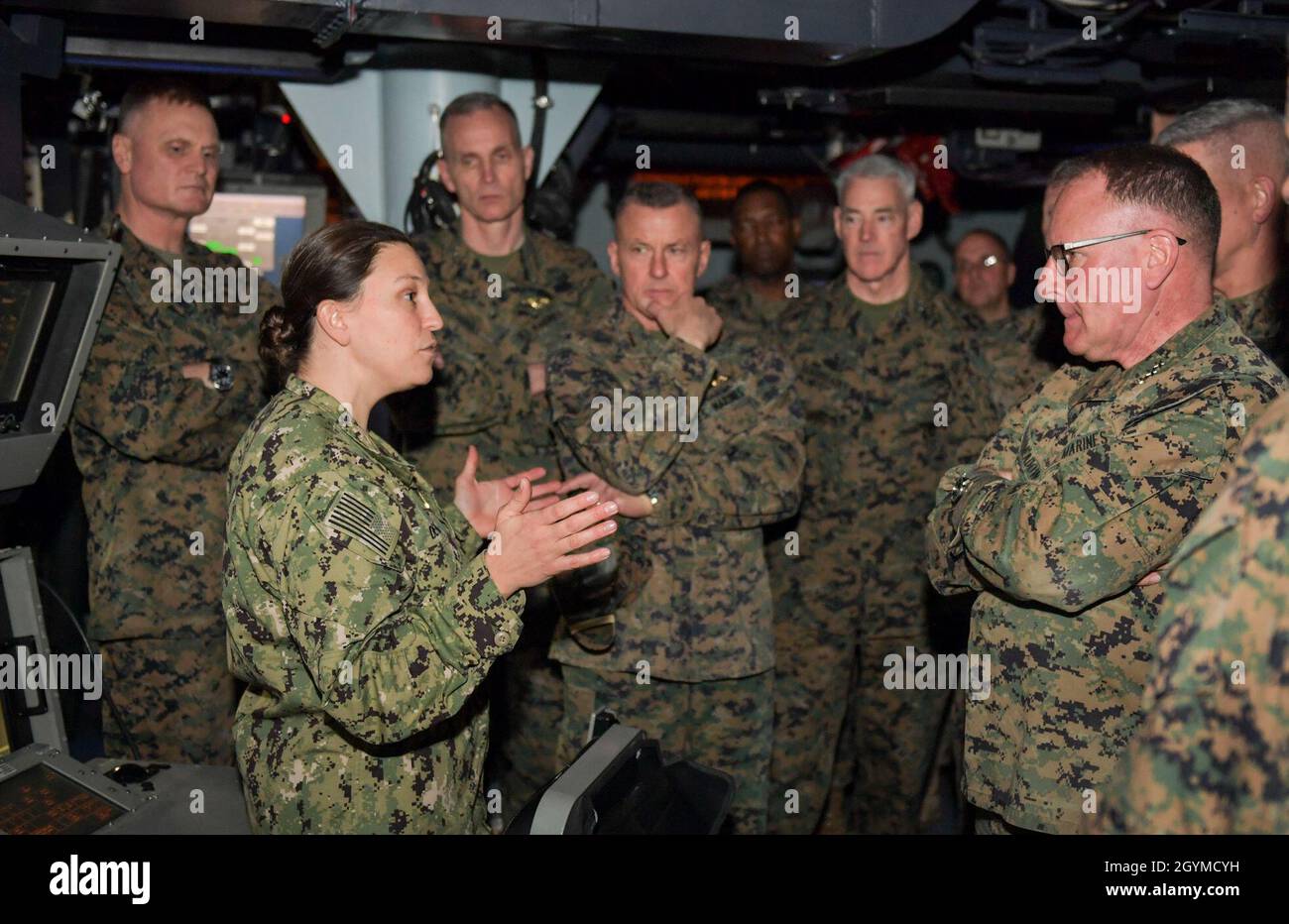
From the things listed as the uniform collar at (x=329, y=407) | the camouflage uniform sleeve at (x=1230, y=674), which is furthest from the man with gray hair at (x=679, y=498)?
the camouflage uniform sleeve at (x=1230, y=674)

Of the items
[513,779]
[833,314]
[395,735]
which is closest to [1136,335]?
[395,735]

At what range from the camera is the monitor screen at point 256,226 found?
13.8 feet

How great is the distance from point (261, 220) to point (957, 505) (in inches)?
132

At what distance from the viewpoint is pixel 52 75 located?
8.80 feet

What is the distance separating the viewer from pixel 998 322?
4410 millimetres

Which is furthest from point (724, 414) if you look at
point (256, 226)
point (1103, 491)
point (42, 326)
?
point (256, 226)

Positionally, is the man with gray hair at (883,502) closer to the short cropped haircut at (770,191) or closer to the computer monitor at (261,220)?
the short cropped haircut at (770,191)

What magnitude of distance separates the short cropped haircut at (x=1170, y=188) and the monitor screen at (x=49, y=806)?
1942mm

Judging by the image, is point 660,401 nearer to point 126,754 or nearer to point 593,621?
point 593,621

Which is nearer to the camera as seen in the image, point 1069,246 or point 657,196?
point 1069,246

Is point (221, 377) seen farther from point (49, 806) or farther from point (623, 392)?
point (49, 806)
